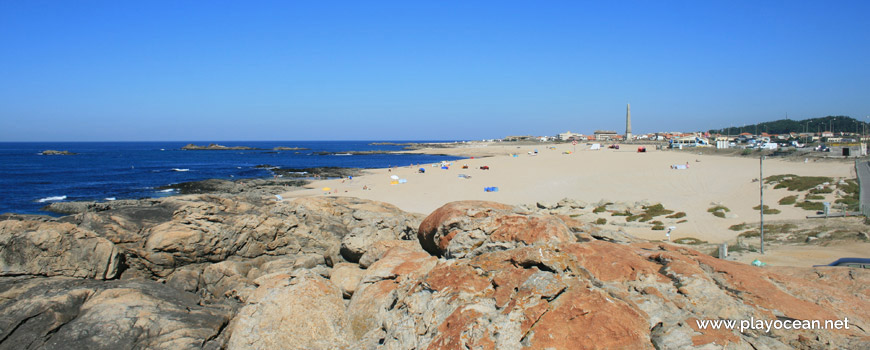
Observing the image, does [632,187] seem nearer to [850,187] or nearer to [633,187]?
[633,187]

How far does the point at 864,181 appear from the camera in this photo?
32000 mm

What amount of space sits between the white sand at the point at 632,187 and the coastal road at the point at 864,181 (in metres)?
0.84

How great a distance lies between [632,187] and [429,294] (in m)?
39.8

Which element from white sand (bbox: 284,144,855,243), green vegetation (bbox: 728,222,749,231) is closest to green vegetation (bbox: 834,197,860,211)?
white sand (bbox: 284,144,855,243)

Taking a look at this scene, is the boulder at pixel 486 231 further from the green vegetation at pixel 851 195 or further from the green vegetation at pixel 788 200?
the green vegetation at pixel 788 200

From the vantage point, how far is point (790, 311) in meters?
5.36

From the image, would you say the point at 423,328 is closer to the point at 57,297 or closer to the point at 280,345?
the point at 280,345

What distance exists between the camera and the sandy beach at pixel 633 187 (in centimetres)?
2666

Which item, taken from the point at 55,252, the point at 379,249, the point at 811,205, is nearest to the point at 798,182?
the point at 811,205

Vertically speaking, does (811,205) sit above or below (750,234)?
above

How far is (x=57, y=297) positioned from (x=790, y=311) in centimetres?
1013

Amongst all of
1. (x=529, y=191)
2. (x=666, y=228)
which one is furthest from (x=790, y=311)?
(x=529, y=191)

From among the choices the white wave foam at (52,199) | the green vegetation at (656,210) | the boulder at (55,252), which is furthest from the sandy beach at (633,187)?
the boulder at (55,252)

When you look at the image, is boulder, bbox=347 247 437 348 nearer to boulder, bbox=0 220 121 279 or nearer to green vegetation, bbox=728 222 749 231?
boulder, bbox=0 220 121 279
